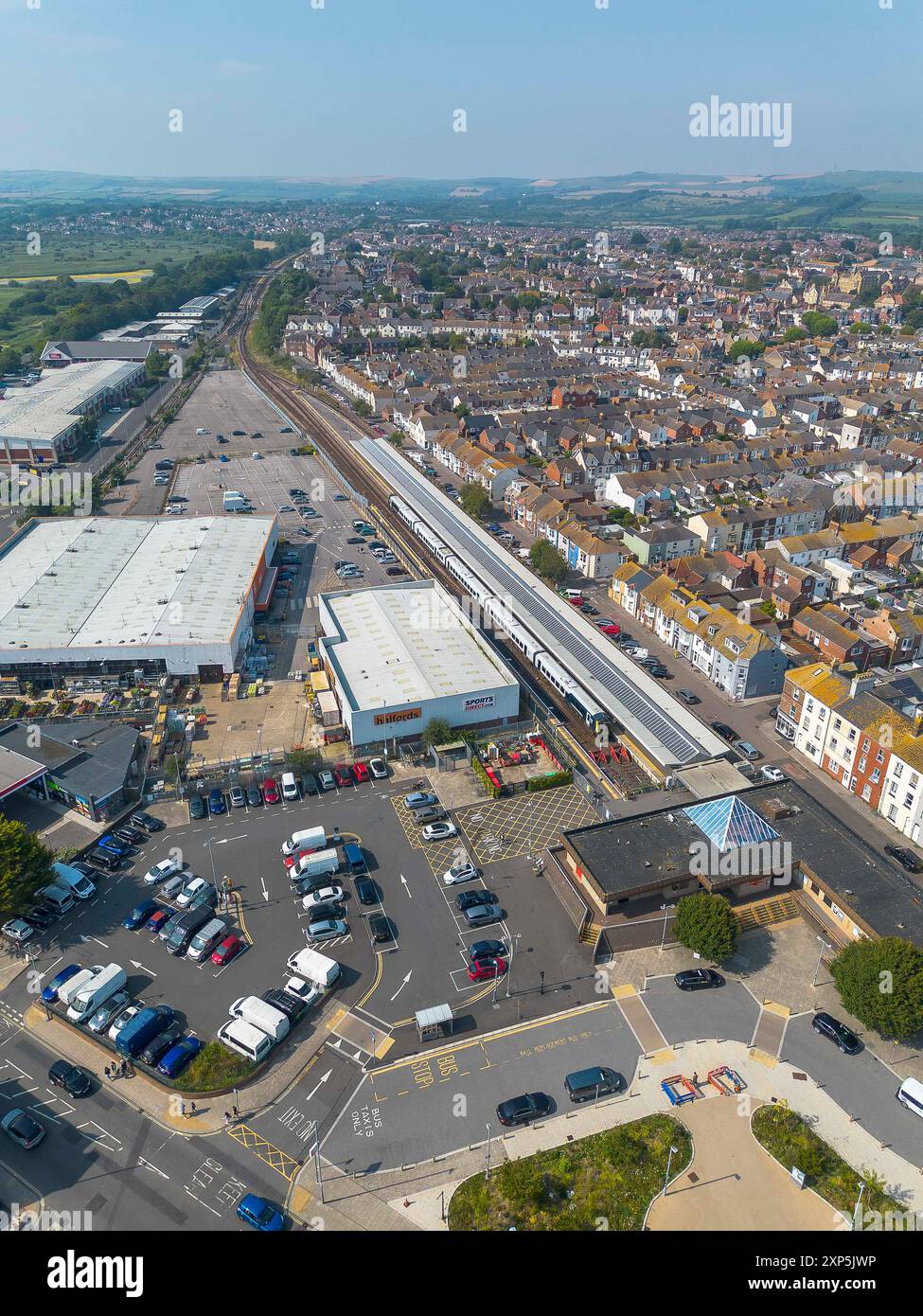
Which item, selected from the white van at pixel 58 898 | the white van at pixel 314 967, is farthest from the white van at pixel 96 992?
the white van at pixel 314 967

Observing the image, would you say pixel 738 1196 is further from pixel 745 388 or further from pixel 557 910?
pixel 745 388

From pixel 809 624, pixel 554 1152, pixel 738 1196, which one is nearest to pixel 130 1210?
pixel 554 1152

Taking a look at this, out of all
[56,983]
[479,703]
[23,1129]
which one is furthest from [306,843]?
[23,1129]

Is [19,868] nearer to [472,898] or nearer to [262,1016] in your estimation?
[262,1016]

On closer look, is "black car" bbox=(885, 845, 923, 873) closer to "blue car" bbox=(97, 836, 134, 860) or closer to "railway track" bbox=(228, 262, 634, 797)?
"railway track" bbox=(228, 262, 634, 797)

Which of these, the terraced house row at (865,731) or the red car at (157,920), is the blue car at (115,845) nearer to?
the red car at (157,920)

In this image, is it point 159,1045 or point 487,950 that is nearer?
point 159,1045
